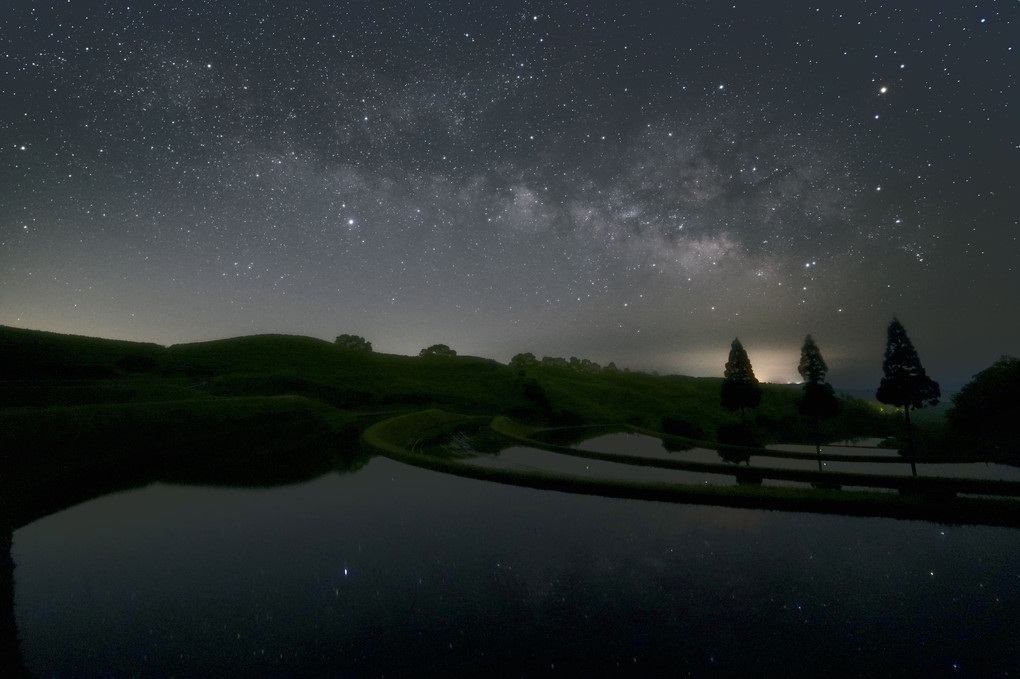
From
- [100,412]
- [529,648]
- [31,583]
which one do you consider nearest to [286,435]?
[100,412]

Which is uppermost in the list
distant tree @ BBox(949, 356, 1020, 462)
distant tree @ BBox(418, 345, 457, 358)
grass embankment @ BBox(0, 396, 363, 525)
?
distant tree @ BBox(418, 345, 457, 358)

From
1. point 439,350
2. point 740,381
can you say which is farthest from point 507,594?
point 439,350

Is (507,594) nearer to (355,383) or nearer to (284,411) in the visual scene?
(284,411)

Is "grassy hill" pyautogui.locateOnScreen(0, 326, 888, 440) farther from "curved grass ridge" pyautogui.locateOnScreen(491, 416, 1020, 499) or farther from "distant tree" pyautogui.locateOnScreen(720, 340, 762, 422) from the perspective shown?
"curved grass ridge" pyautogui.locateOnScreen(491, 416, 1020, 499)

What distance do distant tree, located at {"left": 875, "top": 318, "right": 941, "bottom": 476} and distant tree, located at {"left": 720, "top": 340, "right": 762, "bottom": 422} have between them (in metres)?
18.7

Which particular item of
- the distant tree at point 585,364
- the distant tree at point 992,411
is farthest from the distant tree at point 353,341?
the distant tree at point 992,411

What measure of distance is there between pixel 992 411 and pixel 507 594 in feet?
188

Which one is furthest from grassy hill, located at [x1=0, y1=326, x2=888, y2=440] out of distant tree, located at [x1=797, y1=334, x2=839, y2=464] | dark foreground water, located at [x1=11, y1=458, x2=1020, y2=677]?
dark foreground water, located at [x1=11, y1=458, x2=1020, y2=677]

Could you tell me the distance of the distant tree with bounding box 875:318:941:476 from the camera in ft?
132

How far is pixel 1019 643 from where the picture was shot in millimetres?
7473

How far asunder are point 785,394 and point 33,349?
133 meters

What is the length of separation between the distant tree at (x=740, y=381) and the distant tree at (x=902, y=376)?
1870 centimetres

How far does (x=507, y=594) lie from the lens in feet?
30.1

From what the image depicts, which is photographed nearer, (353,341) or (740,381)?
(740,381)
